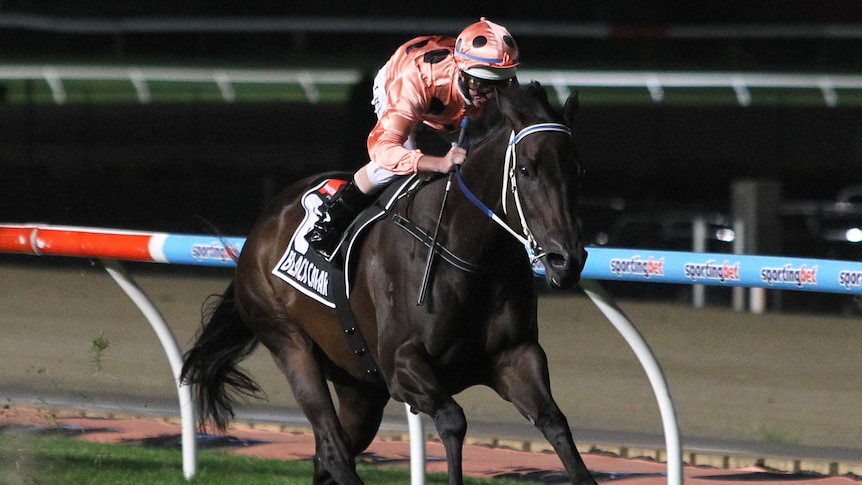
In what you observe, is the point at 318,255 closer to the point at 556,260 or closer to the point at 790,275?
the point at 556,260

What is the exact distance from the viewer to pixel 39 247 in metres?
5.43

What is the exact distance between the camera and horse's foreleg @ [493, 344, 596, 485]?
3453mm

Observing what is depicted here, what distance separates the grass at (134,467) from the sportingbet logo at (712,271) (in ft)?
4.36

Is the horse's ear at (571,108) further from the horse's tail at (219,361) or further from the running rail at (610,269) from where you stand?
the horse's tail at (219,361)

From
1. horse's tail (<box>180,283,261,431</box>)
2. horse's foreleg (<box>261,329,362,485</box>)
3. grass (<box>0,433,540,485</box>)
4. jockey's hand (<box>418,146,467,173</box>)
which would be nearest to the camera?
jockey's hand (<box>418,146,467,173</box>)

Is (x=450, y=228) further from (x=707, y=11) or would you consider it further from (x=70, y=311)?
(x=707, y=11)

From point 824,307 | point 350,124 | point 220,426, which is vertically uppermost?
point 350,124

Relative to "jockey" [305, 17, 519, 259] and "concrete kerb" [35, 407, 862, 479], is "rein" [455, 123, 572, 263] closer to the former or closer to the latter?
"jockey" [305, 17, 519, 259]

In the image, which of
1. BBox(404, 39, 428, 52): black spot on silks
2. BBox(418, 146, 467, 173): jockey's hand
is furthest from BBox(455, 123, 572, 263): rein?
BBox(404, 39, 428, 52): black spot on silks

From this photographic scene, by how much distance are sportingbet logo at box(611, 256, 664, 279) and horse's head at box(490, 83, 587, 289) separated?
0.83 metres

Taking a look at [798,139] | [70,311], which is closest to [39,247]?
[70,311]

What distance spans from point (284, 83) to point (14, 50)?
6.63m

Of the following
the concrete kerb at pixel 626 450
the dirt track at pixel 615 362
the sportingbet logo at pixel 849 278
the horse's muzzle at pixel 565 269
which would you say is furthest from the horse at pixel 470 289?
the concrete kerb at pixel 626 450

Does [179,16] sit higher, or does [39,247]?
[179,16]
